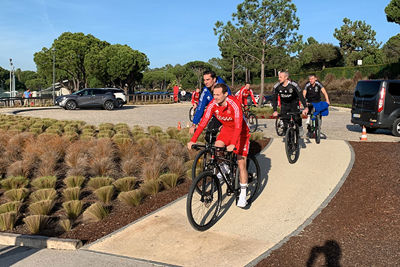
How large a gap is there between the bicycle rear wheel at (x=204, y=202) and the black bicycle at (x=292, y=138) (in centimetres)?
326

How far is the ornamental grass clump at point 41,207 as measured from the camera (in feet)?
20.4

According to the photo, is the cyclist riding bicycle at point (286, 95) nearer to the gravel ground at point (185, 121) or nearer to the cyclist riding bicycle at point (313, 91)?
the cyclist riding bicycle at point (313, 91)

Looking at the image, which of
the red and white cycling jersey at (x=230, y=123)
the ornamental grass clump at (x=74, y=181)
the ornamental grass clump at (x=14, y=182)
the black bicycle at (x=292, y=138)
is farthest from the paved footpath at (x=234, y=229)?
the ornamental grass clump at (x=14, y=182)

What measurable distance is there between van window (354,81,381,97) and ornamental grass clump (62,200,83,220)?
10258 millimetres

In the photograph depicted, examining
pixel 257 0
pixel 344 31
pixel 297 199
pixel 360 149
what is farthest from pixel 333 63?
pixel 297 199

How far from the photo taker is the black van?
41.8 feet

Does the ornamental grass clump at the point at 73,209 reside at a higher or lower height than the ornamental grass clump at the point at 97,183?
lower

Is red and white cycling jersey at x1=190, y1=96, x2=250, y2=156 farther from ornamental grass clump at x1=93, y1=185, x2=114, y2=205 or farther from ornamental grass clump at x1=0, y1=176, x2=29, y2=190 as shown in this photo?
ornamental grass clump at x1=0, y1=176, x2=29, y2=190

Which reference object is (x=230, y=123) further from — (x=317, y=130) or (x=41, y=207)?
(x=317, y=130)

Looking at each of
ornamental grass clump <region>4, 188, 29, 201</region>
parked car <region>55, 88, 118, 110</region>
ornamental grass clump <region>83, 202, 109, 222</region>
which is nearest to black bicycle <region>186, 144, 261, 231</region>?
ornamental grass clump <region>83, 202, 109, 222</region>

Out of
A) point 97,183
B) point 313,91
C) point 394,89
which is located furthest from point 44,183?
point 394,89

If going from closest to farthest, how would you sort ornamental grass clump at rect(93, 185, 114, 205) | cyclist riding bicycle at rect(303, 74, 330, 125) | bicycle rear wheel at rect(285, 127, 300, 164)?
ornamental grass clump at rect(93, 185, 114, 205) → bicycle rear wheel at rect(285, 127, 300, 164) → cyclist riding bicycle at rect(303, 74, 330, 125)

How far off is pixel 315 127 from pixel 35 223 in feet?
24.6

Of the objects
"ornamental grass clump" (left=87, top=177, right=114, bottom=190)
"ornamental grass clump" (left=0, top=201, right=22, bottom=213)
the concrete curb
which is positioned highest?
"ornamental grass clump" (left=87, top=177, right=114, bottom=190)
